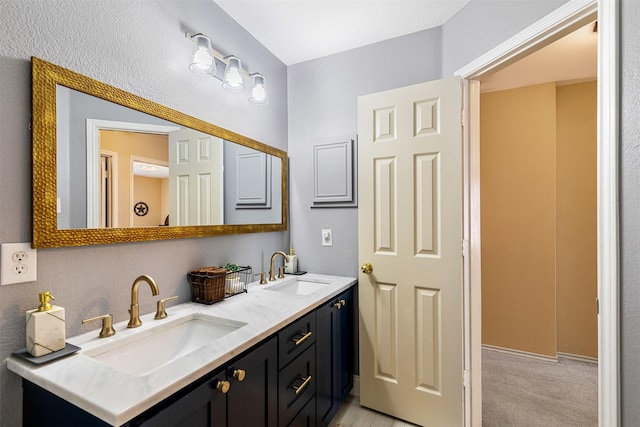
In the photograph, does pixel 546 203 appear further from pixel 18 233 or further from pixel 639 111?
pixel 18 233

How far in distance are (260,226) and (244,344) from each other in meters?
1.11

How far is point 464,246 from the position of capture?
170 cm

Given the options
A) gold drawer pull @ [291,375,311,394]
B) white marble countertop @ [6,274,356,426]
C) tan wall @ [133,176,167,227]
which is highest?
tan wall @ [133,176,167,227]

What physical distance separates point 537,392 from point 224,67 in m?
3.16

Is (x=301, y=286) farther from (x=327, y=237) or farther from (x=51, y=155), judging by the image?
(x=51, y=155)

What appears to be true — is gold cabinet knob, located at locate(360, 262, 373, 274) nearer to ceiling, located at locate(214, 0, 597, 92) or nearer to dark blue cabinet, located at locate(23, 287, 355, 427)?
dark blue cabinet, located at locate(23, 287, 355, 427)

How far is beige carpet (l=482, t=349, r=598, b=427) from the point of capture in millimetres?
1892

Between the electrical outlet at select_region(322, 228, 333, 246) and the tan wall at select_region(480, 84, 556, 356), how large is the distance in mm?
1685

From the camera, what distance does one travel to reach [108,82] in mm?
1203

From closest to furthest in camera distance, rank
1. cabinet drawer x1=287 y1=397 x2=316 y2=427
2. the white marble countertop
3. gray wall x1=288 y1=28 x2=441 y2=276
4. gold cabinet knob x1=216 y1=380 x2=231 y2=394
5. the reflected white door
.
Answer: the white marble countertop
gold cabinet knob x1=216 y1=380 x2=231 y2=394
cabinet drawer x1=287 y1=397 x2=316 y2=427
the reflected white door
gray wall x1=288 y1=28 x2=441 y2=276

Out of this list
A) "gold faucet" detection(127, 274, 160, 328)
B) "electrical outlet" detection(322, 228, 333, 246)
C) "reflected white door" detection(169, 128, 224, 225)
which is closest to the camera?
"gold faucet" detection(127, 274, 160, 328)

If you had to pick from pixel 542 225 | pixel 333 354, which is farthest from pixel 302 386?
pixel 542 225

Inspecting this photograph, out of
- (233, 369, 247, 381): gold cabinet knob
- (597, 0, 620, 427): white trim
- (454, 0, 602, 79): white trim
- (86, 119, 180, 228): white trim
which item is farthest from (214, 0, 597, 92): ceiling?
(233, 369, 247, 381): gold cabinet knob

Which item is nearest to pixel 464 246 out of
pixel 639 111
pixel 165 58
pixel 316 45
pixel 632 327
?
pixel 632 327
